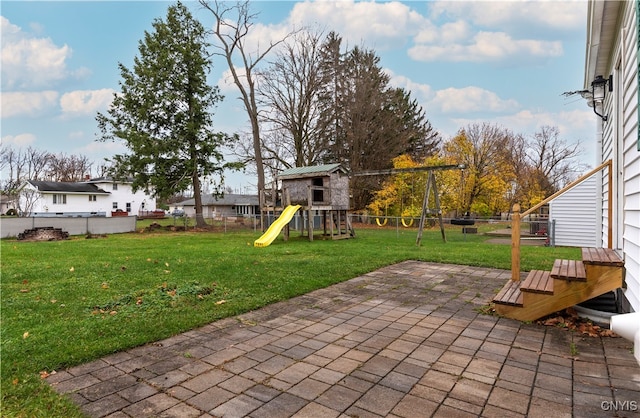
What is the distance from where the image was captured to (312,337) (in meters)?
3.34

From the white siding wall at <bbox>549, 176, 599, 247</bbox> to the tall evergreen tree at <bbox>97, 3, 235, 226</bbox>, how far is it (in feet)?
56.0

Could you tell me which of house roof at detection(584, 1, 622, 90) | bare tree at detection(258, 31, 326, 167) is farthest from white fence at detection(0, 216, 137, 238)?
house roof at detection(584, 1, 622, 90)

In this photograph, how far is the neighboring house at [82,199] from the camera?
3231 cm

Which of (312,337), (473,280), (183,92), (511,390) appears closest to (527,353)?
(511,390)

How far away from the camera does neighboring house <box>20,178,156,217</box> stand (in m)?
32.3

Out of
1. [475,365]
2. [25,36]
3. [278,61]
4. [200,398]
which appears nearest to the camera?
[200,398]

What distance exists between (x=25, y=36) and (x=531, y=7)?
33.4ft

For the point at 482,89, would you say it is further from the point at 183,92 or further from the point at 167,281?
the point at 167,281

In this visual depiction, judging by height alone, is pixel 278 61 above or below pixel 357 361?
above

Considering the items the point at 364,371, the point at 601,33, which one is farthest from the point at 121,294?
the point at 601,33

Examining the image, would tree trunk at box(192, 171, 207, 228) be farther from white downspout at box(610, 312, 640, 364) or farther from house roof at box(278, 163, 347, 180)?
white downspout at box(610, 312, 640, 364)

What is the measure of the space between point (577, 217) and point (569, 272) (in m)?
11.2

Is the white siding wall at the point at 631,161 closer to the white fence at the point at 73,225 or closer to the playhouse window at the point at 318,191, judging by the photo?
the playhouse window at the point at 318,191

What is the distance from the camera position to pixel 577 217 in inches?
497
